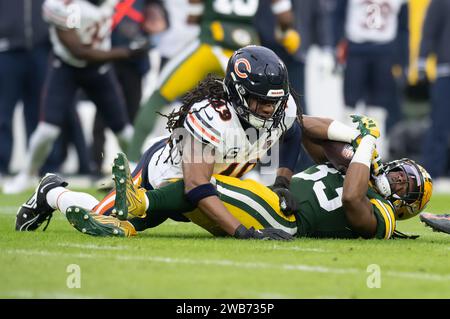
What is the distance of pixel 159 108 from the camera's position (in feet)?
33.9

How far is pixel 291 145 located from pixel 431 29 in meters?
5.53

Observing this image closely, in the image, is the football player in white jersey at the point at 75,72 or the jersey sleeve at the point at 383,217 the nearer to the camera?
the jersey sleeve at the point at 383,217

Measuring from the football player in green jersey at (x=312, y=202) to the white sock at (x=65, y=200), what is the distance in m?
0.27

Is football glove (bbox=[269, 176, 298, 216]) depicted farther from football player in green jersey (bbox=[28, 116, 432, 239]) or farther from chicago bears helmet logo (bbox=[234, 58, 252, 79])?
chicago bears helmet logo (bbox=[234, 58, 252, 79])

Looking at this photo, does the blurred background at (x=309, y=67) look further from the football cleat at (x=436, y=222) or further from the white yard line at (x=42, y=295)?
the white yard line at (x=42, y=295)

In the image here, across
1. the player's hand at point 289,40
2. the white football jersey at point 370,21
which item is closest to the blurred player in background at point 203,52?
the player's hand at point 289,40

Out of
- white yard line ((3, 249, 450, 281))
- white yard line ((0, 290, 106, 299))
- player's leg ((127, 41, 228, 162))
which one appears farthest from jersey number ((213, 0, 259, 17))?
white yard line ((0, 290, 106, 299))

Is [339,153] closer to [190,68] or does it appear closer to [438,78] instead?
[190,68]

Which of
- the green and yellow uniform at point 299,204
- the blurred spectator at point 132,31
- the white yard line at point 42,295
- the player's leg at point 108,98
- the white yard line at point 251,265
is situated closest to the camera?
the white yard line at point 42,295

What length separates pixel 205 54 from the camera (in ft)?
33.1

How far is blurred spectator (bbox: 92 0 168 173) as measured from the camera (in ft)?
41.9

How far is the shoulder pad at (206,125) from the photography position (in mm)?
6383

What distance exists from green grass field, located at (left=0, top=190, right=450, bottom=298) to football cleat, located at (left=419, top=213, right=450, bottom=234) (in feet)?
0.29

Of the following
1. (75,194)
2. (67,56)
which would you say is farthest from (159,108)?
(75,194)
